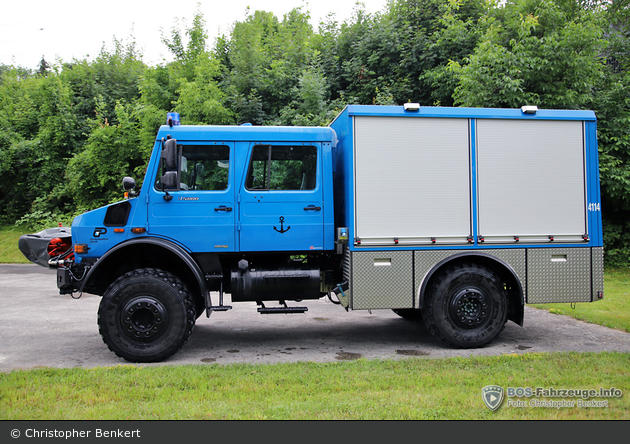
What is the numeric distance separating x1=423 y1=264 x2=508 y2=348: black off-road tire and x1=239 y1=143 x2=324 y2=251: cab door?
67.9 inches

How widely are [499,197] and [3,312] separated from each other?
9003mm

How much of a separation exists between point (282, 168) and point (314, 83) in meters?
9.36

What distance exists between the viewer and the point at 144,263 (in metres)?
6.27

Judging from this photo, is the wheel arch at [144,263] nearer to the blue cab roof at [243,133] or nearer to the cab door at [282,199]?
the cab door at [282,199]

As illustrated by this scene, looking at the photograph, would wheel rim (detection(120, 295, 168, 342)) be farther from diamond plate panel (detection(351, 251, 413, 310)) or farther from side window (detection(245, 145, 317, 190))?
diamond plate panel (detection(351, 251, 413, 310))

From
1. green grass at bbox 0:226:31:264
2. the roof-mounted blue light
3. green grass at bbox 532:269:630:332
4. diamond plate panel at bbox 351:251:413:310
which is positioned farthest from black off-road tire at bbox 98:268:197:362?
green grass at bbox 0:226:31:264

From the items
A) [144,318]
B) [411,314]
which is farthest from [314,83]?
[144,318]

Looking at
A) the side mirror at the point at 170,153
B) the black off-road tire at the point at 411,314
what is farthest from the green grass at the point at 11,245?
the black off-road tire at the point at 411,314

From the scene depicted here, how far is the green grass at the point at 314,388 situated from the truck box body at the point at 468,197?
1172mm

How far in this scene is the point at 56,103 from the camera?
69.2 feet

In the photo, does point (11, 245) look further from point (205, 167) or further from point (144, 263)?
point (205, 167)

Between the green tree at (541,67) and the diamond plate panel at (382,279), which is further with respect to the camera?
the green tree at (541,67)

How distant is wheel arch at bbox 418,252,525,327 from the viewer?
19.9ft

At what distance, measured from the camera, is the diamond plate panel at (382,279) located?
19.5 ft
